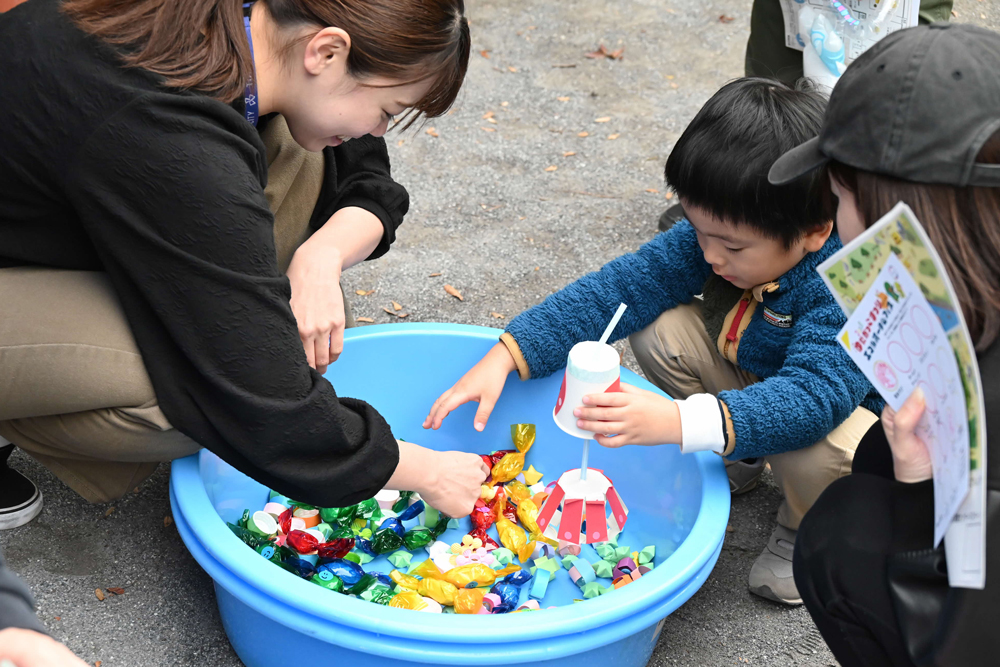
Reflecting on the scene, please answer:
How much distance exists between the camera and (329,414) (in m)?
1.20

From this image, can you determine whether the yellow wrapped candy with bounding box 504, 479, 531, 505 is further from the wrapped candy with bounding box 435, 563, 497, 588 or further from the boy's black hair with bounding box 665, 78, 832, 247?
the boy's black hair with bounding box 665, 78, 832, 247

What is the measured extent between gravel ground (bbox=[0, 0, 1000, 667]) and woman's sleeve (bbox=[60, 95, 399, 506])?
0.39 metres

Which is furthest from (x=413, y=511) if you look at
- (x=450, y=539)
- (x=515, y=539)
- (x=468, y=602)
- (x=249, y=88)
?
(x=249, y=88)

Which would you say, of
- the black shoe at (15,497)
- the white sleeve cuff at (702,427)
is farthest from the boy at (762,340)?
the black shoe at (15,497)

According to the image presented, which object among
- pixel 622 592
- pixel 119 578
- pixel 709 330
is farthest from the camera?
pixel 709 330

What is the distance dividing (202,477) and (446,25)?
696 mm

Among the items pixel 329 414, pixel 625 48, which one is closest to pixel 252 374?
pixel 329 414

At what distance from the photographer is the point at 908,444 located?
0.87m

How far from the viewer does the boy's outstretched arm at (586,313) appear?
61.6 inches

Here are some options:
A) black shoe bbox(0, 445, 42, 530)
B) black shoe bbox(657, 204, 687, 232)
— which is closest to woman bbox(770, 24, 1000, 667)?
black shoe bbox(0, 445, 42, 530)

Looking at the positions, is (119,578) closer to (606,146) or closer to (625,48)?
(606,146)

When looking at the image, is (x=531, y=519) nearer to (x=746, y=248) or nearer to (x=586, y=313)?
(x=586, y=313)

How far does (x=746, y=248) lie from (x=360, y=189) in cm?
67

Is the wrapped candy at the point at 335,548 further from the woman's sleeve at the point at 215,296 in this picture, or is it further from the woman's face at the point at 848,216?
the woman's face at the point at 848,216
